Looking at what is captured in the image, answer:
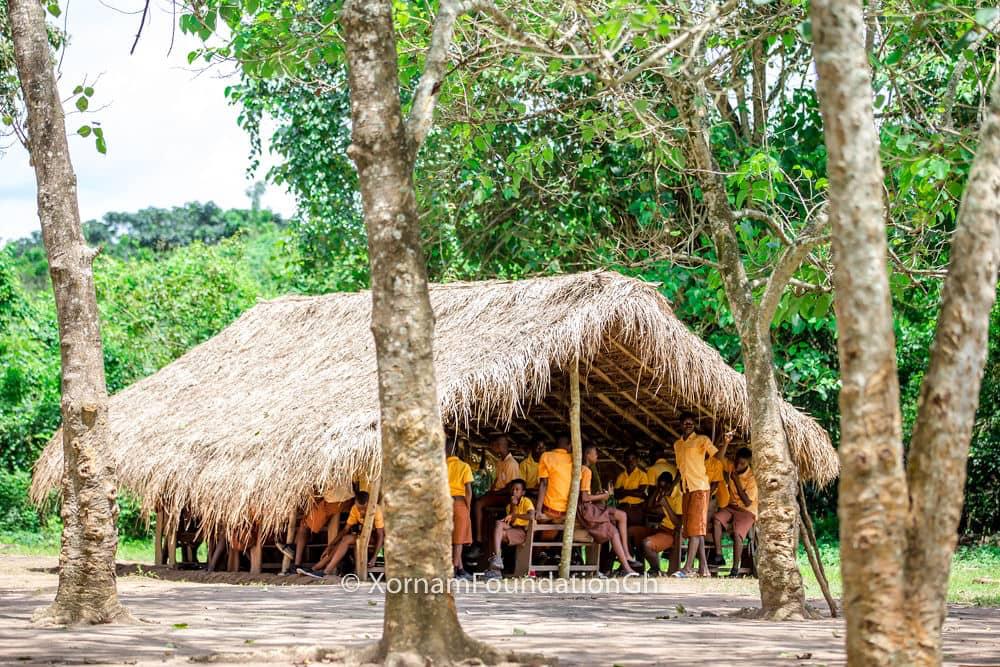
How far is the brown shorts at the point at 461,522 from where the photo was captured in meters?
12.1

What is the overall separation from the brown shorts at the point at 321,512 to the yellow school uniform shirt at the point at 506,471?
1778mm

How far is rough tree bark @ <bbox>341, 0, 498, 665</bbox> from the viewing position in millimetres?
4953

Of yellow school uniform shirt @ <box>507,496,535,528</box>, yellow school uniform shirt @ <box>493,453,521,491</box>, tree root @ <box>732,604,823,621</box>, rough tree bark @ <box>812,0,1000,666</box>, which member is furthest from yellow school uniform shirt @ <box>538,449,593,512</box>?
rough tree bark @ <box>812,0,1000,666</box>

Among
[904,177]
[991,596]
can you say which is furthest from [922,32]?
[991,596]

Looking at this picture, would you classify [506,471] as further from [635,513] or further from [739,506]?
[739,506]

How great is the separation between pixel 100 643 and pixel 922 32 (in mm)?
6125

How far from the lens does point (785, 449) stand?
805 cm

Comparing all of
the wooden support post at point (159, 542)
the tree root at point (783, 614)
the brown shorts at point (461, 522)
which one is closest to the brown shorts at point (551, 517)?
the brown shorts at point (461, 522)

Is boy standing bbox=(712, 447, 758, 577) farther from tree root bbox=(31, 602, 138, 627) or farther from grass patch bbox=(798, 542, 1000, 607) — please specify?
tree root bbox=(31, 602, 138, 627)

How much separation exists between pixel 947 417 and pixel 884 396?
0.70 feet

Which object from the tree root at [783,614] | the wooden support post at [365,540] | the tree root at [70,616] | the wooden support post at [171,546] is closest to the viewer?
the tree root at [70,616]

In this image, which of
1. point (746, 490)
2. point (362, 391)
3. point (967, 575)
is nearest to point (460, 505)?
point (362, 391)

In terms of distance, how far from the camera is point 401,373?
505 centimetres

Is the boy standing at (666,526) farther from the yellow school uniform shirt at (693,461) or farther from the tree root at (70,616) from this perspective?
the tree root at (70,616)
